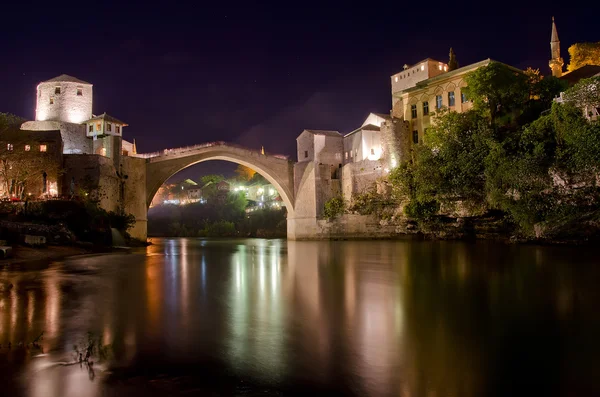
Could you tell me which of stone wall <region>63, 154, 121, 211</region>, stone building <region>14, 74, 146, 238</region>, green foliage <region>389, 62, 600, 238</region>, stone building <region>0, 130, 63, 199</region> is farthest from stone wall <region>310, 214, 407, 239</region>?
stone building <region>0, 130, 63, 199</region>

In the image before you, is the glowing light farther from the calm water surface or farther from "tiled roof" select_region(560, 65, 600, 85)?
"tiled roof" select_region(560, 65, 600, 85)

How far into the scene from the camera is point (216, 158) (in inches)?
1340

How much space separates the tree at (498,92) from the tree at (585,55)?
15387 mm

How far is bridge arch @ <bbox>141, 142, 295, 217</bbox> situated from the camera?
1166 inches

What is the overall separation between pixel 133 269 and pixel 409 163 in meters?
21.8

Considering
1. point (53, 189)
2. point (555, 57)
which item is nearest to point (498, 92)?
point (555, 57)

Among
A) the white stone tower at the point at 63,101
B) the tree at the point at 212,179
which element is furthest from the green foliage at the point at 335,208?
the tree at the point at 212,179

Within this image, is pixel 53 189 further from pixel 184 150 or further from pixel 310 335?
pixel 310 335

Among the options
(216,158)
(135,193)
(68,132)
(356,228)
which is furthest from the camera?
(216,158)

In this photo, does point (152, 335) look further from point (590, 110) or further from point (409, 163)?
point (409, 163)

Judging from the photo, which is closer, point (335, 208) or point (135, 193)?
point (135, 193)

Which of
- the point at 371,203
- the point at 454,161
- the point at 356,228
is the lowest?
the point at 356,228

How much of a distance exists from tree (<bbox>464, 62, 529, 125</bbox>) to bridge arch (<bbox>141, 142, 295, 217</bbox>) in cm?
1662

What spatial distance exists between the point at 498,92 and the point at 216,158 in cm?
2210
